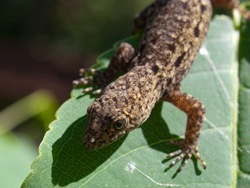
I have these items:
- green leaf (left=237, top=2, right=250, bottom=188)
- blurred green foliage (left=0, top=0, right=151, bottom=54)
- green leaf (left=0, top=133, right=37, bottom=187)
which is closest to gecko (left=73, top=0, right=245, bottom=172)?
green leaf (left=237, top=2, right=250, bottom=188)

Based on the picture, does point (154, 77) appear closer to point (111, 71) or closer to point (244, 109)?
point (111, 71)

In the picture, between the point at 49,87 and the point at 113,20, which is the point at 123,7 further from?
the point at 49,87

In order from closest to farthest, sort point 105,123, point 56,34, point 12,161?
point 105,123, point 12,161, point 56,34

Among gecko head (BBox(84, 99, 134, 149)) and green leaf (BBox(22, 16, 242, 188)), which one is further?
gecko head (BBox(84, 99, 134, 149))

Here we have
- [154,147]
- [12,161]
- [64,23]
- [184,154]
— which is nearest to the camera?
[154,147]

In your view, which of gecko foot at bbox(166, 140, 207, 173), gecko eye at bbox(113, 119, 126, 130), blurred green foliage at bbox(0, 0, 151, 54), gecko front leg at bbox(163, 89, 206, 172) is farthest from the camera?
blurred green foliage at bbox(0, 0, 151, 54)

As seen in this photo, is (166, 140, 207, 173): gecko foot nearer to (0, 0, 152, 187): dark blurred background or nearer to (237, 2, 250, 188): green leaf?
(237, 2, 250, 188): green leaf

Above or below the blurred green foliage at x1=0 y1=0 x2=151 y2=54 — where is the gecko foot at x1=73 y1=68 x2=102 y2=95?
above

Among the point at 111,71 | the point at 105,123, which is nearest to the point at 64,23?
the point at 111,71

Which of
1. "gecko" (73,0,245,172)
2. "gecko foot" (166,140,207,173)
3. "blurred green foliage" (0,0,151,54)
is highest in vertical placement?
"gecko" (73,0,245,172)
